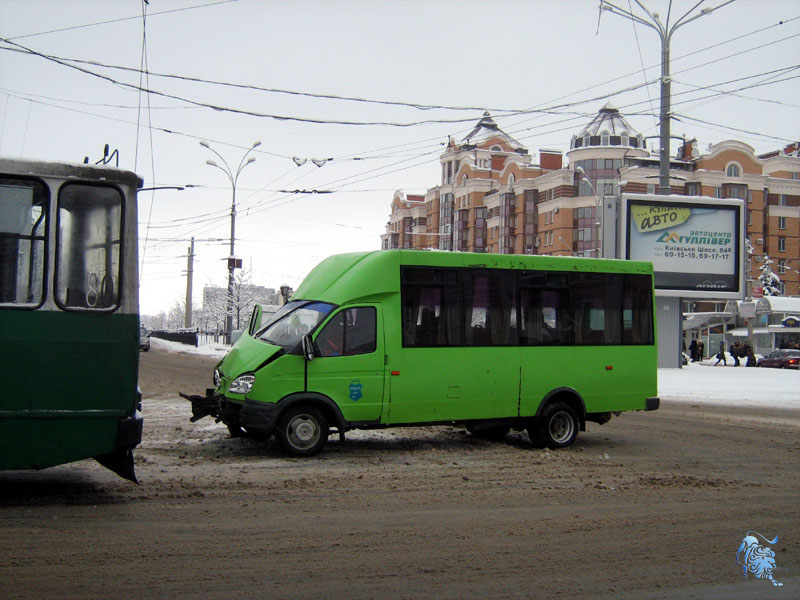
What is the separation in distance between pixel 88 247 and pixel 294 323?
Result: 12.8 ft

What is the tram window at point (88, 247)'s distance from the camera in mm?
7762

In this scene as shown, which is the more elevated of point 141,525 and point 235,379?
point 235,379

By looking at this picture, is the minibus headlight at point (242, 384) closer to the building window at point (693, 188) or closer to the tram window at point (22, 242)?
the tram window at point (22, 242)

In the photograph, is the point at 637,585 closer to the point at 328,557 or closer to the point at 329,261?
the point at 328,557

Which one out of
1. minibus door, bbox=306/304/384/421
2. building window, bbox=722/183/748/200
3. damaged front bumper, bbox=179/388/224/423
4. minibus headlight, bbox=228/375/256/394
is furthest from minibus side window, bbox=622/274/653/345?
building window, bbox=722/183/748/200

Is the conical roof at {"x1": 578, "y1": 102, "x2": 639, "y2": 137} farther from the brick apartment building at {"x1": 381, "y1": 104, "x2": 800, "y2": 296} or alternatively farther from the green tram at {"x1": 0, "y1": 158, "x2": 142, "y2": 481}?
the green tram at {"x1": 0, "y1": 158, "x2": 142, "y2": 481}

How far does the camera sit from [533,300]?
494 inches

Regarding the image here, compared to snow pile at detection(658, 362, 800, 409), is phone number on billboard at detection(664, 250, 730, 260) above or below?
above

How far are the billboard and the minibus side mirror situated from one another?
2668 cm

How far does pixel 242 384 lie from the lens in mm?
10859

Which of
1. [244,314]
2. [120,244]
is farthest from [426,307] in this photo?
[244,314]

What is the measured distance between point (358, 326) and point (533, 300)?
276 cm

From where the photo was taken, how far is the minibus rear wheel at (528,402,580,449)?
1248cm

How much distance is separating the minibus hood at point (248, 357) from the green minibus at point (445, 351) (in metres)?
0.02
